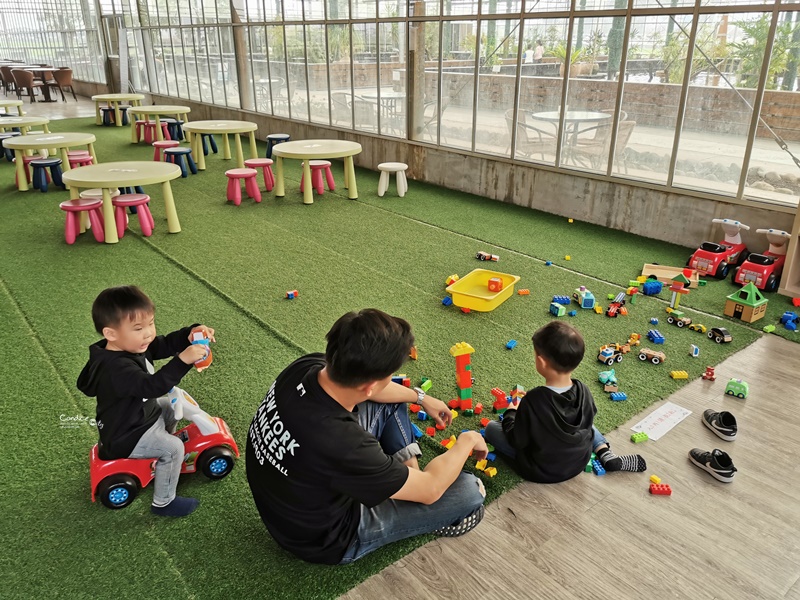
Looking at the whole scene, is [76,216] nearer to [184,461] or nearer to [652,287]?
[184,461]

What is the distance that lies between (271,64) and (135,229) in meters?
6.38

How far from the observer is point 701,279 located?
577 cm

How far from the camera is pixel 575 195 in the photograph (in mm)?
7551

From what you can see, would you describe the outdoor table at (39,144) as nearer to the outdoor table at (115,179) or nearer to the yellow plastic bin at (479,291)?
the outdoor table at (115,179)

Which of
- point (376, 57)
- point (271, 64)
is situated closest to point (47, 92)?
point (271, 64)

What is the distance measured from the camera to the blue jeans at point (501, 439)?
3.24m

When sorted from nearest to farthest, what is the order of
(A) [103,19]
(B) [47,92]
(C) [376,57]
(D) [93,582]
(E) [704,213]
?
1. (D) [93,582]
2. (E) [704,213]
3. (C) [376,57]
4. (A) [103,19]
5. (B) [47,92]

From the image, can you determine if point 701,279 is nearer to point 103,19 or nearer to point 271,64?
point 271,64

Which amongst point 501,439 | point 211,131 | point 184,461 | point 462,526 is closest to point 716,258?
point 501,439

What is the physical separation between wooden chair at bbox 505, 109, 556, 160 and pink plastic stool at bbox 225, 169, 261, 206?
366cm

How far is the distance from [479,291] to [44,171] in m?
7.50

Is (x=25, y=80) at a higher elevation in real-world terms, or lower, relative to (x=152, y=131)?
higher

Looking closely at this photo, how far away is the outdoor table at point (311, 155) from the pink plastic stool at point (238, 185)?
0.32 m

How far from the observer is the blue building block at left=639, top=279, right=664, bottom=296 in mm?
5340
